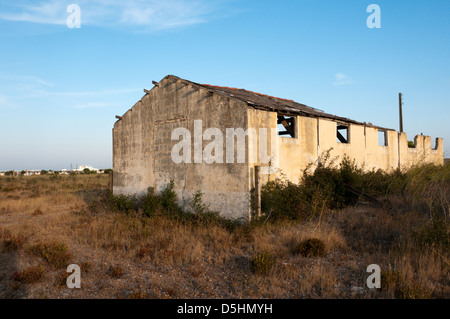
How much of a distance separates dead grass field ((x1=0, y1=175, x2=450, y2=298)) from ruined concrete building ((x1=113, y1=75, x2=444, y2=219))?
1491 millimetres

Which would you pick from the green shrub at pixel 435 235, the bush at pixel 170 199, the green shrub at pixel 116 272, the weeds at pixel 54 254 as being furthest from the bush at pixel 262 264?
the bush at pixel 170 199

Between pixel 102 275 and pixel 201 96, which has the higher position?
pixel 201 96

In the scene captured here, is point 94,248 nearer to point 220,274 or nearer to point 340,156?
point 220,274

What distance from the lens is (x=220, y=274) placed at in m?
5.98

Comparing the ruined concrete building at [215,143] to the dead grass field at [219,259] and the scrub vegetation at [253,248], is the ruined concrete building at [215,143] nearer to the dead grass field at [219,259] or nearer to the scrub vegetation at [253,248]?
the scrub vegetation at [253,248]

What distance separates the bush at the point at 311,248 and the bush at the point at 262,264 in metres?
0.99

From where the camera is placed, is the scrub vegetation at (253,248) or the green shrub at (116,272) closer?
the scrub vegetation at (253,248)

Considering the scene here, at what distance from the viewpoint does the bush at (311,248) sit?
22.0 feet

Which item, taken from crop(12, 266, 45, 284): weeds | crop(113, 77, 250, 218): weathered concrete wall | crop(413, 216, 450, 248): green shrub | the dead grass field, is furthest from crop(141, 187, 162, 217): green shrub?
crop(413, 216, 450, 248): green shrub

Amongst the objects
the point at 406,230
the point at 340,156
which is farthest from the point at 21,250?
the point at 340,156

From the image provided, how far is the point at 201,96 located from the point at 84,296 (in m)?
6.98

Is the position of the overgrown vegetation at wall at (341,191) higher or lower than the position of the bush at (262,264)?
higher

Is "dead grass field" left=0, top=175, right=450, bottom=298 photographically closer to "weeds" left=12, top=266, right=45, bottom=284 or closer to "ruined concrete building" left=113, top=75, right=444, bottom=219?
"weeds" left=12, top=266, right=45, bottom=284

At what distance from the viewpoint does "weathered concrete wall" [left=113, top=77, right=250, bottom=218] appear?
9242 mm
